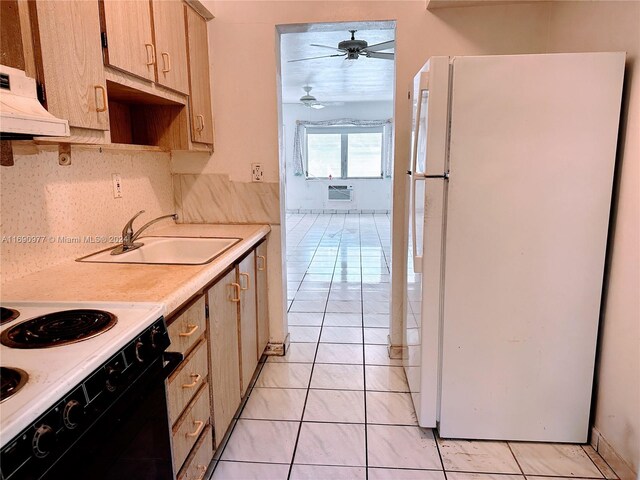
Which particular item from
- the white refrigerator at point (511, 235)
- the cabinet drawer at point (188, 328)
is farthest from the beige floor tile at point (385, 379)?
the cabinet drawer at point (188, 328)

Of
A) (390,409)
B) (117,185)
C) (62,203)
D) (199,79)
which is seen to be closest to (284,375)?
(390,409)

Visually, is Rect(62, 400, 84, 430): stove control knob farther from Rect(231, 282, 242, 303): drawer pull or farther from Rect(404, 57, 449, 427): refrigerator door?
Rect(404, 57, 449, 427): refrigerator door

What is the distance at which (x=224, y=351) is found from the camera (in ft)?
5.95

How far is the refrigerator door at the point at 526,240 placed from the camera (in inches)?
66.1

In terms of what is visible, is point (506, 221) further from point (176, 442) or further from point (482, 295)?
point (176, 442)

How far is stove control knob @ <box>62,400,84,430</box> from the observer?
81 centimetres

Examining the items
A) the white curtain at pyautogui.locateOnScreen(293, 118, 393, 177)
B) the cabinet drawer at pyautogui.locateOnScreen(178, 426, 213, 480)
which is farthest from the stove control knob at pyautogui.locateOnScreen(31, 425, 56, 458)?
the white curtain at pyautogui.locateOnScreen(293, 118, 393, 177)

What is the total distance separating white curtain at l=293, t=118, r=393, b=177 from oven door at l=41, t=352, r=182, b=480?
8.45 meters

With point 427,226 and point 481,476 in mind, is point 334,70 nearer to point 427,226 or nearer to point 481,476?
point 427,226

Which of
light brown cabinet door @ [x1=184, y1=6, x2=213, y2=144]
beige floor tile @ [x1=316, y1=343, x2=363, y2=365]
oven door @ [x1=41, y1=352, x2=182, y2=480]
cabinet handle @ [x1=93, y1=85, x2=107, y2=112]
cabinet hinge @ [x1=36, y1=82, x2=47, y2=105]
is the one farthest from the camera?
beige floor tile @ [x1=316, y1=343, x2=363, y2=365]

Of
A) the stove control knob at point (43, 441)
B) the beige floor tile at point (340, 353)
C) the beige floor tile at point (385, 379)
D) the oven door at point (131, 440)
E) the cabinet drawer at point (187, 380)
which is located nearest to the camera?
the stove control knob at point (43, 441)

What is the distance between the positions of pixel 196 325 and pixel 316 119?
848cm

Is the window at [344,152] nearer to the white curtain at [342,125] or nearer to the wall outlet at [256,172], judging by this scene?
the white curtain at [342,125]

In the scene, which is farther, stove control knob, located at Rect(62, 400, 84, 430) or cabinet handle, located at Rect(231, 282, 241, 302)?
cabinet handle, located at Rect(231, 282, 241, 302)
